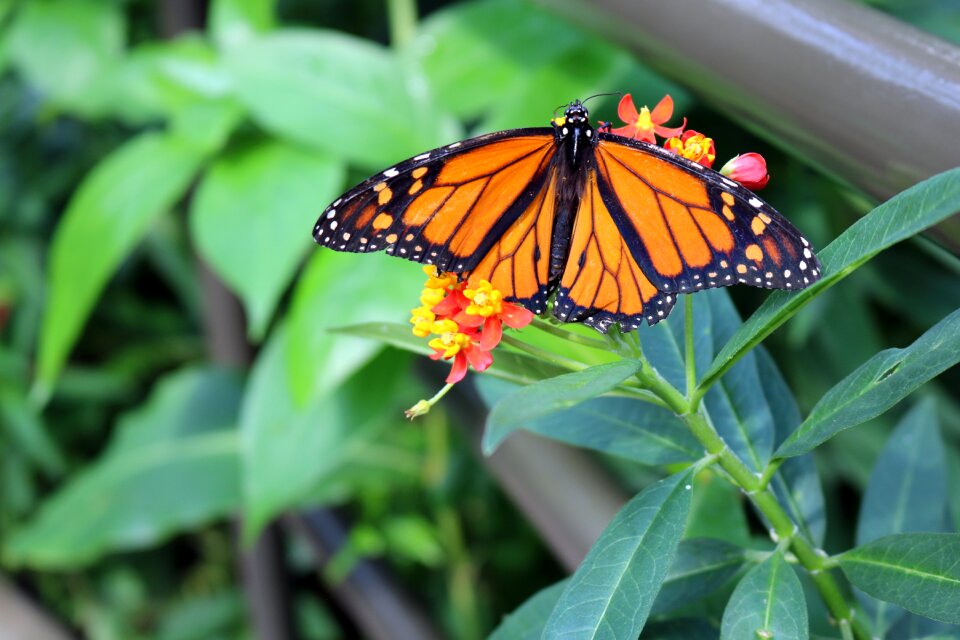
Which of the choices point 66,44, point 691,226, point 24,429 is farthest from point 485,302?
point 24,429

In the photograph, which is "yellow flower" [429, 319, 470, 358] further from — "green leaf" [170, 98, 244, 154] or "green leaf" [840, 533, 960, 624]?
"green leaf" [170, 98, 244, 154]

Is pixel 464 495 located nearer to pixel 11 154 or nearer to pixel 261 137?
pixel 261 137

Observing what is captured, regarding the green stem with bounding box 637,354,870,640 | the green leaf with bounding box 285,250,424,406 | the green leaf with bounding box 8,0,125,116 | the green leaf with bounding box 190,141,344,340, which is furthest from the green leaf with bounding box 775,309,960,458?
the green leaf with bounding box 8,0,125,116

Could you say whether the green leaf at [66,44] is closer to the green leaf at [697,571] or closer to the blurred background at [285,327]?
the blurred background at [285,327]

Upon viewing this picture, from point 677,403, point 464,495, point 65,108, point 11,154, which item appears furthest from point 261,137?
point 677,403

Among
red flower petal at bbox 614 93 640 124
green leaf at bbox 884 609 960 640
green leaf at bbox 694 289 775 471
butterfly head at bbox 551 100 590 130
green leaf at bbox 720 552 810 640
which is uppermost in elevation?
butterfly head at bbox 551 100 590 130

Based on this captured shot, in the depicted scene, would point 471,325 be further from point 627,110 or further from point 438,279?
point 627,110
